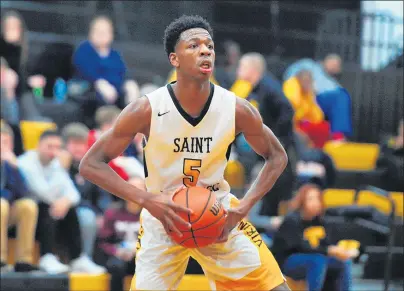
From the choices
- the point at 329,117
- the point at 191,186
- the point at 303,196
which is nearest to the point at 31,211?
the point at 303,196

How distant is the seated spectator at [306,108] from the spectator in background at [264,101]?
2.63 feet

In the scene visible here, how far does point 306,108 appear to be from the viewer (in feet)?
33.0

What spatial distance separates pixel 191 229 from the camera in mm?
4301

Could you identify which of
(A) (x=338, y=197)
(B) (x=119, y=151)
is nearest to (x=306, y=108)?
(A) (x=338, y=197)

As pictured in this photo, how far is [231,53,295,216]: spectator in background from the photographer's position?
8828 mm

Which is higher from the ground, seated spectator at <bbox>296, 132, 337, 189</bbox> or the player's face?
the player's face

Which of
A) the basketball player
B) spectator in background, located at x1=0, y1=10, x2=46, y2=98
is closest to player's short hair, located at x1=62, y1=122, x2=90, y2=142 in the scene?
spectator in background, located at x1=0, y1=10, x2=46, y2=98

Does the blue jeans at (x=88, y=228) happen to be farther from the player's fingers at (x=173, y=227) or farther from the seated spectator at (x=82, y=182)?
the player's fingers at (x=173, y=227)

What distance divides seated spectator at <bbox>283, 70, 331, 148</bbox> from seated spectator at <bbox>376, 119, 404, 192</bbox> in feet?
2.19

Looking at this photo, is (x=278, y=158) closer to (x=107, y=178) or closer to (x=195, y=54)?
(x=195, y=54)

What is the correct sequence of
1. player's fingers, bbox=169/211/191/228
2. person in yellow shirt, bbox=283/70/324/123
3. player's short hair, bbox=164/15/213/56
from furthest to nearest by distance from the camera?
person in yellow shirt, bbox=283/70/324/123 → player's short hair, bbox=164/15/213/56 → player's fingers, bbox=169/211/191/228

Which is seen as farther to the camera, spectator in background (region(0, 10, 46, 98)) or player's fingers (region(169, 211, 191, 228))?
spectator in background (region(0, 10, 46, 98))

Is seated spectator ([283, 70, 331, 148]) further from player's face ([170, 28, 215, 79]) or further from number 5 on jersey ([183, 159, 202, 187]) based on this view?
player's face ([170, 28, 215, 79])

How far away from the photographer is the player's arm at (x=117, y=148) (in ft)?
14.5
